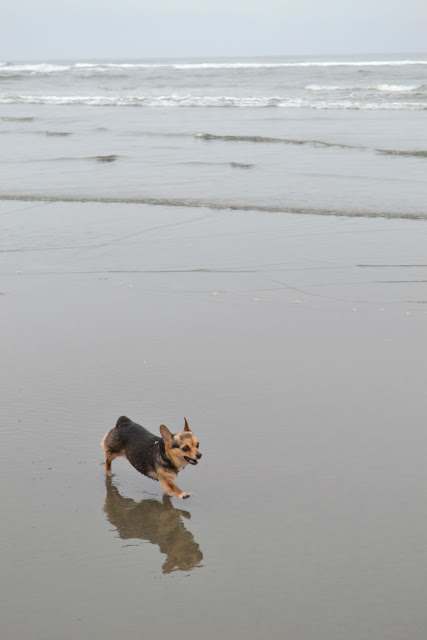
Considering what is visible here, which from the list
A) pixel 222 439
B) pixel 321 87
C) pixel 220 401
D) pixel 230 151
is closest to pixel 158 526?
pixel 222 439

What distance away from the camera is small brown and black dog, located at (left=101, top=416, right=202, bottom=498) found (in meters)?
4.41

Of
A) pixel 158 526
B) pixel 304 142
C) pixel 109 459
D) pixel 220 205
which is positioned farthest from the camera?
pixel 304 142

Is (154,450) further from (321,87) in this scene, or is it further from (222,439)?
(321,87)

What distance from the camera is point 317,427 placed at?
5.17m

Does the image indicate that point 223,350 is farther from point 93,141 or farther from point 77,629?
point 93,141

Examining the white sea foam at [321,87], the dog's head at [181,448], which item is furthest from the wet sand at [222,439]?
the white sea foam at [321,87]

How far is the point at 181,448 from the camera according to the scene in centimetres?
440

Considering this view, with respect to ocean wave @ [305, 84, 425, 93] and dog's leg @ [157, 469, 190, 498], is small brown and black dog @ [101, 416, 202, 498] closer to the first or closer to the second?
dog's leg @ [157, 469, 190, 498]

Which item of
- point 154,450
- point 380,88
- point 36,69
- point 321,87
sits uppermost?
point 36,69

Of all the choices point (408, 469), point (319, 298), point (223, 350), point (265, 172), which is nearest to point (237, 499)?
point (408, 469)

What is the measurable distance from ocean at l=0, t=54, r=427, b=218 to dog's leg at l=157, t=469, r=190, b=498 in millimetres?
7595

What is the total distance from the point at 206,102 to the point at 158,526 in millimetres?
29982

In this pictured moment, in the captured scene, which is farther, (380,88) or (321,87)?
(321,87)

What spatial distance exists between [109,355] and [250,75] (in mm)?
47368
